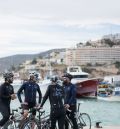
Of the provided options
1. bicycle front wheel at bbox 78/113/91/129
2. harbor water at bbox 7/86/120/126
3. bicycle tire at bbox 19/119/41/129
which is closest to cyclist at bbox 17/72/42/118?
bicycle tire at bbox 19/119/41/129

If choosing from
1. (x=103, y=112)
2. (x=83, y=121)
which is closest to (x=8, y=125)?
(x=83, y=121)

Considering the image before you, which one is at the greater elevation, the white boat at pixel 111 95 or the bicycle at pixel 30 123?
the bicycle at pixel 30 123

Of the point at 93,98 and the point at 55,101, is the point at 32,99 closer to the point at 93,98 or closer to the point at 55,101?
the point at 55,101

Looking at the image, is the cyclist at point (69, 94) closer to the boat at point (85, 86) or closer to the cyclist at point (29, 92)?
the cyclist at point (29, 92)

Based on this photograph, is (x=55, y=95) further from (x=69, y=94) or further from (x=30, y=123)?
(x=69, y=94)

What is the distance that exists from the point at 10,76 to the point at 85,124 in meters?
3.03

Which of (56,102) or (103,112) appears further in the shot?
(103,112)

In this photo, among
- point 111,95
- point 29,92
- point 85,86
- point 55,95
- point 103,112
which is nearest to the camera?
point 55,95

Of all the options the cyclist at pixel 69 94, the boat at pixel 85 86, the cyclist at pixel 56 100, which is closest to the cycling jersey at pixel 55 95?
the cyclist at pixel 56 100

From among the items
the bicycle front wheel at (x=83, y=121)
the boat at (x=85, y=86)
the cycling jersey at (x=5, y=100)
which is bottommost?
the boat at (x=85, y=86)

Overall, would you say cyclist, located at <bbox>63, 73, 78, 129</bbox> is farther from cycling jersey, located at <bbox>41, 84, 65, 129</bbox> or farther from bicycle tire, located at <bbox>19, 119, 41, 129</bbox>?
bicycle tire, located at <bbox>19, 119, 41, 129</bbox>

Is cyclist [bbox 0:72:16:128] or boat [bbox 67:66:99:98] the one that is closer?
cyclist [bbox 0:72:16:128]

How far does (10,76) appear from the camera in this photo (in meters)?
12.4

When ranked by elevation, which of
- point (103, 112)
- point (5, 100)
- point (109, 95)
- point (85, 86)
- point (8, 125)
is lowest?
point (109, 95)
